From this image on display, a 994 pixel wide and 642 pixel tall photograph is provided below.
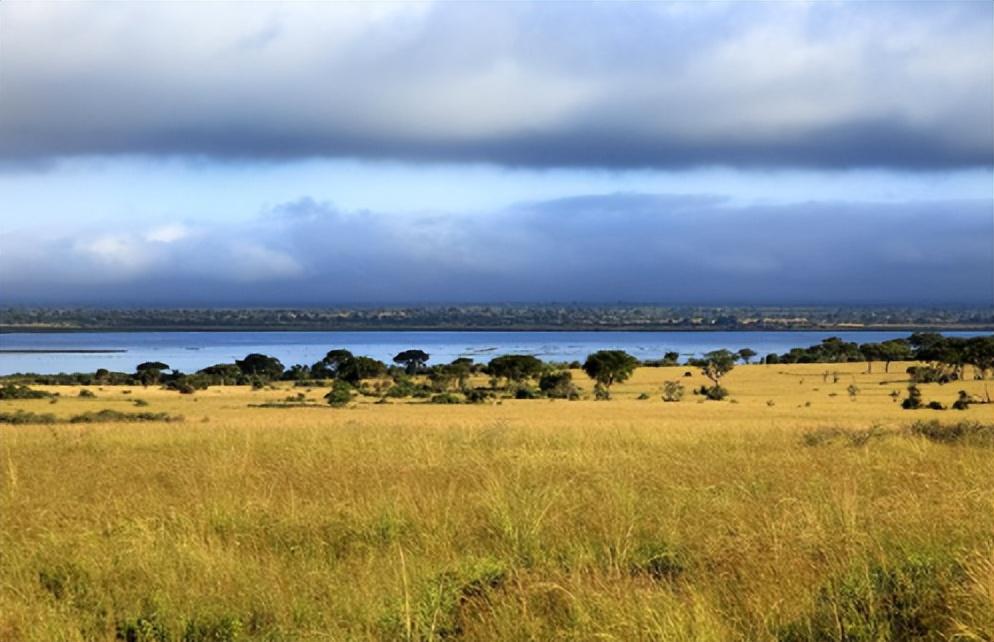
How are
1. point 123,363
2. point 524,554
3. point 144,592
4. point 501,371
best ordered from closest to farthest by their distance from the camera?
point 144,592
point 524,554
point 501,371
point 123,363

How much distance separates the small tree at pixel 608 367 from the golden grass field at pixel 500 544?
5684 cm

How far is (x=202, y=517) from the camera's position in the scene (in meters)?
9.25

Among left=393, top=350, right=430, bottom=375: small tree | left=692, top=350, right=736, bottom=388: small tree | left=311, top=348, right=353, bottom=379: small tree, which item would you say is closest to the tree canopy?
left=692, top=350, right=736, bottom=388: small tree

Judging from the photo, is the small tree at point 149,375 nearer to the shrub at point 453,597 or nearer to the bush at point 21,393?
the bush at point 21,393

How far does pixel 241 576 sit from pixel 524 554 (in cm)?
211

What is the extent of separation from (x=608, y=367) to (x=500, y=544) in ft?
208

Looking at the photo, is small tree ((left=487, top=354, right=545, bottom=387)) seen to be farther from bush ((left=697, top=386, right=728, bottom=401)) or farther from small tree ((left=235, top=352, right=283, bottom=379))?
small tree ((left=235, top=352, right=283, bottom=379))

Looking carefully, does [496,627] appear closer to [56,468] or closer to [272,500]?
[272,500]

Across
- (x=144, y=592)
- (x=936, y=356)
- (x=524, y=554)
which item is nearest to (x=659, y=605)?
(x=524, y=554)

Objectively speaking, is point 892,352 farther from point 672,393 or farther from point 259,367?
point 259,367

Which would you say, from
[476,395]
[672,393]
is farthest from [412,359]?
[476,395]

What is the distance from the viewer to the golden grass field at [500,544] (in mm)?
6168

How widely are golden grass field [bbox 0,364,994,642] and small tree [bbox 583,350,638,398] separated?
56.8 meters

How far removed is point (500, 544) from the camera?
26.9 ft
